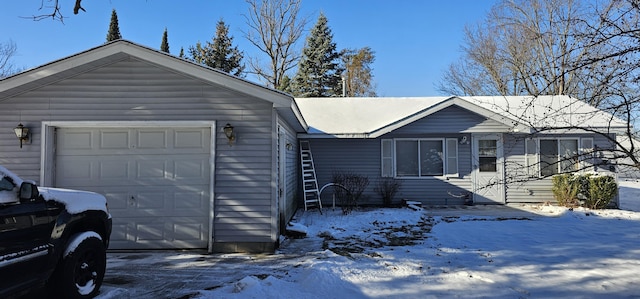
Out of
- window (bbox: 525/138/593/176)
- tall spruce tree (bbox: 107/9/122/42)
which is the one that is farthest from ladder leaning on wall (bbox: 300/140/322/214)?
tall spruce tree (bbox: 107/9/122/42)

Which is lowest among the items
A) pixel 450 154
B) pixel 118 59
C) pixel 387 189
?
pixel 387 189

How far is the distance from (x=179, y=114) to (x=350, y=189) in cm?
616

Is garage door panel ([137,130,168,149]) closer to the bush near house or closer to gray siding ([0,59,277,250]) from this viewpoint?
gray siding ([0,59,277,250])

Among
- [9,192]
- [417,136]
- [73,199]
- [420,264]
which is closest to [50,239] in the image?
[73,199]

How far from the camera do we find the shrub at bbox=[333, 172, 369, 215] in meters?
10.9

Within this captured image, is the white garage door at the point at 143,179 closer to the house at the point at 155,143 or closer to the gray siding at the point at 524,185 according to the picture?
the house at the point at 155,143

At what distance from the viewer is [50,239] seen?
11.8 feet

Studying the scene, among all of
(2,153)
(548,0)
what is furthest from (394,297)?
(548,0)

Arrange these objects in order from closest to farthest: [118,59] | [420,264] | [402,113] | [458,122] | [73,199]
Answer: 1. [73,199]
2. [420,264]
3. [118,59]
4. [458,122]
5. [402,113]

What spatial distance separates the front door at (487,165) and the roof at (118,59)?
8.12 m

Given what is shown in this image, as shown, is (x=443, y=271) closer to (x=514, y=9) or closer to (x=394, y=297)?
(x=394, y=297)

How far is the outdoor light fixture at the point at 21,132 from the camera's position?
6.21m

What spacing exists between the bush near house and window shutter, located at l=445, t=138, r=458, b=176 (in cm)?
315

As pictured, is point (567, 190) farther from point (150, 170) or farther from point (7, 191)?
point (7, 191)
